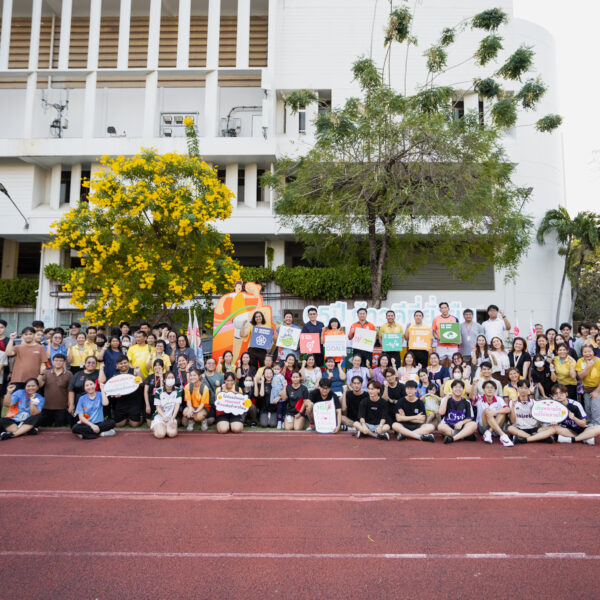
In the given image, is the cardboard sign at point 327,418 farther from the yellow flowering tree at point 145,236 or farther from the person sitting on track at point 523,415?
the yellow flowering tree at point 145,236

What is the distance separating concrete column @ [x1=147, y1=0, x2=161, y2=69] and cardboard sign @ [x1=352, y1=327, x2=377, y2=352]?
17176mm

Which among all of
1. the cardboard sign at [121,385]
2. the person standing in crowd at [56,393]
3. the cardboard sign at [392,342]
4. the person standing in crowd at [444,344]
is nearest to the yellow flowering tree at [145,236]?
the person standing in crowd at [56,393]

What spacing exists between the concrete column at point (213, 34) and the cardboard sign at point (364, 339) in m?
16.2

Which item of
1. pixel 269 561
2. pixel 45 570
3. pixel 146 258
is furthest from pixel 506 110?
pixel 45 570

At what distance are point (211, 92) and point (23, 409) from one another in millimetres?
16977

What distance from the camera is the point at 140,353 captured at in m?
10.8

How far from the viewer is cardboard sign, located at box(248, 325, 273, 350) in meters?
11.6

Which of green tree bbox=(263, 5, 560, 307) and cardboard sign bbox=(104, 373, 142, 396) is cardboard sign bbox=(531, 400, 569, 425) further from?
cardboard sign bbox=(104, 373, 142, 396)

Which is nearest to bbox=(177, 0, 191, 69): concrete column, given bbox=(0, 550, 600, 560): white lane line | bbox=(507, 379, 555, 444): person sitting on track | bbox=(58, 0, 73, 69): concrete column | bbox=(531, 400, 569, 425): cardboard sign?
bbox=(58, 0, 73, 69): concrete column

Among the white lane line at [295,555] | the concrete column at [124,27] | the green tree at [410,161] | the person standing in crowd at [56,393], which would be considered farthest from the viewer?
the concrete column at [124,27]

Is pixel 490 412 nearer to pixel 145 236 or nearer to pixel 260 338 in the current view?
pixel 260 338

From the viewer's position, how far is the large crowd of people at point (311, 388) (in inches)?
363

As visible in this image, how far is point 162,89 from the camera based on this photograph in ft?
77.4

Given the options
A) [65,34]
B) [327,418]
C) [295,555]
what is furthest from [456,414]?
[65,34]
